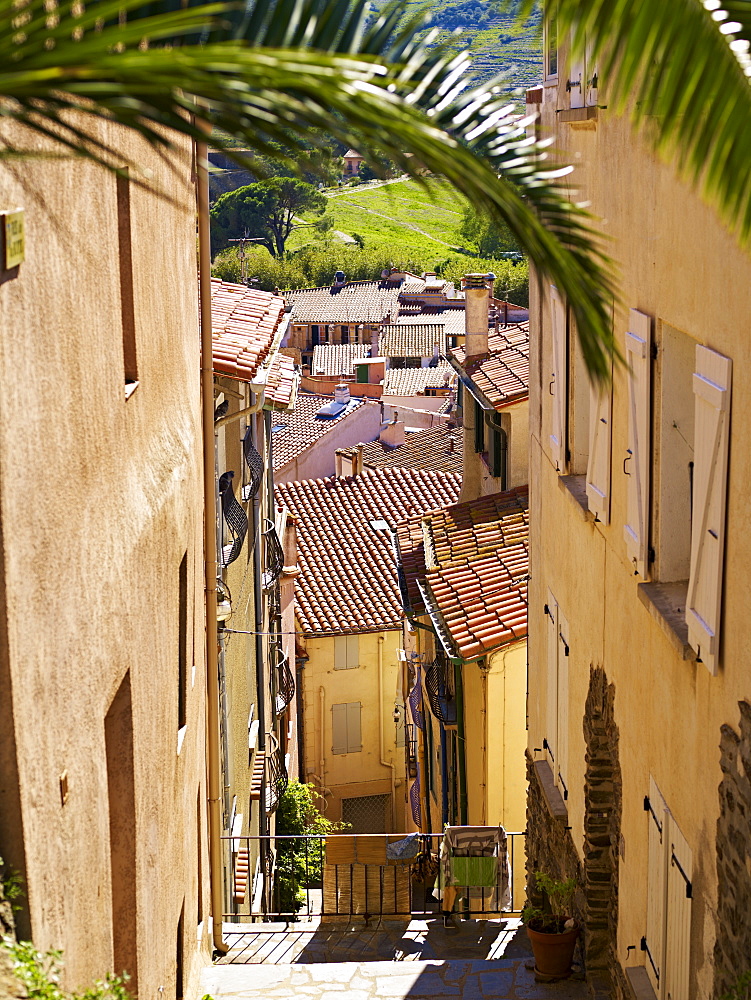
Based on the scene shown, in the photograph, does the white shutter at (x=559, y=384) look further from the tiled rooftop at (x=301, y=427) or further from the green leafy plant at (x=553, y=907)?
the tiled rooftop at (x=301, y=427)

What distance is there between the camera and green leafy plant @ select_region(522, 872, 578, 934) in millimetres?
10008

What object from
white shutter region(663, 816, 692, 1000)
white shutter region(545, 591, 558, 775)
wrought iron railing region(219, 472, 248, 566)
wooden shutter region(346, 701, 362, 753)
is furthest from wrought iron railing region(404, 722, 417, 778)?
white shutter region(663, 816, 692, 1000)

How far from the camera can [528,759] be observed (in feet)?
42.3

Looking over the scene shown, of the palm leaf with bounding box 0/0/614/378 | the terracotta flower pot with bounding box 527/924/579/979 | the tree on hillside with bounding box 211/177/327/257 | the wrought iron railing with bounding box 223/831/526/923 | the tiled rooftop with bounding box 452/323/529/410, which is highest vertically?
the tree on hillside with bounding box 211/177/327/257

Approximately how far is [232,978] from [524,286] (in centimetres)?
8242

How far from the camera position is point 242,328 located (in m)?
13.3

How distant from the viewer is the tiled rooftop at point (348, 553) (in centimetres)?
2625

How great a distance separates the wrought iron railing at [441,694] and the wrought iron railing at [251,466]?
11.7 feet

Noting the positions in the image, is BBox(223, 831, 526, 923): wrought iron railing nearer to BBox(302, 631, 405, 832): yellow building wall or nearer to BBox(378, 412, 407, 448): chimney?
BBox(302, 631, 405, 832): yellow building wall

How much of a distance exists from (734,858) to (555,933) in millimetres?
4504

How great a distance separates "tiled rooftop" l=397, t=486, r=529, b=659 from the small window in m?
9.41

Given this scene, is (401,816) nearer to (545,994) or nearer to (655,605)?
(545,994)

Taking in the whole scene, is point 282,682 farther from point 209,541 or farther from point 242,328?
point 209,541

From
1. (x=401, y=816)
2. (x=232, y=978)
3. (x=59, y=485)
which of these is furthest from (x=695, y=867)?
(x=401, y=816)
